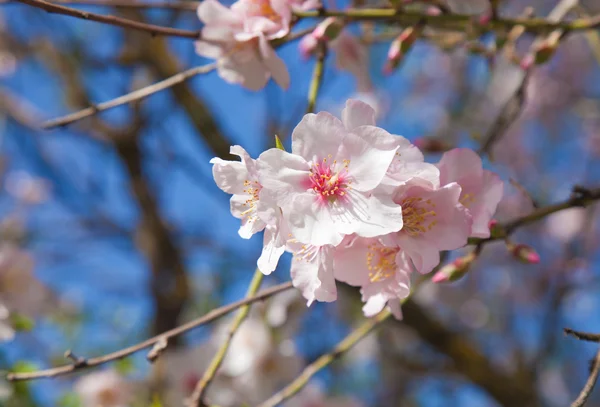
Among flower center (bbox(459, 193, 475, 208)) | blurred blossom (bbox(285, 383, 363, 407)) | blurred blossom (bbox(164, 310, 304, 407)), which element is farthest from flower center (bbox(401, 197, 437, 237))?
blurred blossom (bbox(285, 383, 363, 407))

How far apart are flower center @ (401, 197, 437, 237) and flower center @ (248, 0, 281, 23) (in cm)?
47

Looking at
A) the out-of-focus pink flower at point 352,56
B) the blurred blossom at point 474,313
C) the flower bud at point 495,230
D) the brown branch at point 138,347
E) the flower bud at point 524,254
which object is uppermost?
the out-of-focus pink flower at point 352,56

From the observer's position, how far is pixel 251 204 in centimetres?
88

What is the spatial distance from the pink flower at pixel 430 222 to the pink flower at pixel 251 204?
7.0 inches

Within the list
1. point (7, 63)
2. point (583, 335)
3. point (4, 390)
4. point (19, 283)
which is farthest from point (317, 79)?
point (7, 63)

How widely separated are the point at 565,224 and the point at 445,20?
9.96 feet

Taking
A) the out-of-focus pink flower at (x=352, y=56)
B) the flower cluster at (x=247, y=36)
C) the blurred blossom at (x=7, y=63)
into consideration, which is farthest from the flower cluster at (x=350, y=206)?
the blurred blossom at (x=7, y=63)

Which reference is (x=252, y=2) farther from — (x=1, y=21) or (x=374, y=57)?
(x=1, y=21)

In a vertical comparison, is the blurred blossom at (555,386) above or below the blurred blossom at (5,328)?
below

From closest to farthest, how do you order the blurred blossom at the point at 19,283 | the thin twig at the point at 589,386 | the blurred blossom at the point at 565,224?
the thin twig at the point at 589,386, the blurred blossom at the point at 19,283, the blurred blossom at the point at 565,224

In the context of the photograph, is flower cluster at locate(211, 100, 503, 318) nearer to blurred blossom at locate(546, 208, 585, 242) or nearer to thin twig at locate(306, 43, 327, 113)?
thin twig at locate(306, 43, 327, 113)

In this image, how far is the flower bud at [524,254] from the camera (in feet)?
3.39

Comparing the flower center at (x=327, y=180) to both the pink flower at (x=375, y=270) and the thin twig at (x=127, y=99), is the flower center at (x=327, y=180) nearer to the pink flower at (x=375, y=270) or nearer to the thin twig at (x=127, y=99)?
the pink flower at (x=375, y=270)

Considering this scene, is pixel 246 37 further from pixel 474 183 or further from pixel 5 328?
pixel 5 328
